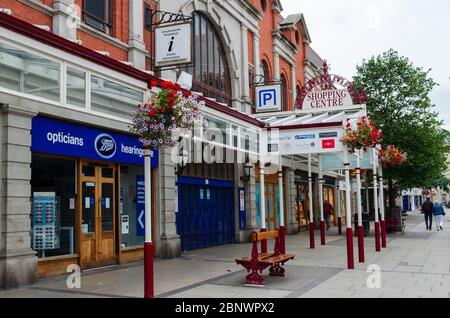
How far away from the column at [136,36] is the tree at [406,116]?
1336cm

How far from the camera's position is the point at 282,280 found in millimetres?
9555

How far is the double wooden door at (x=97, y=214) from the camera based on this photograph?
11.0 m

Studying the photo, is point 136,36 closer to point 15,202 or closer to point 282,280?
point 15,202

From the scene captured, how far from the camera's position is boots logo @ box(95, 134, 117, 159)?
37.3 ft

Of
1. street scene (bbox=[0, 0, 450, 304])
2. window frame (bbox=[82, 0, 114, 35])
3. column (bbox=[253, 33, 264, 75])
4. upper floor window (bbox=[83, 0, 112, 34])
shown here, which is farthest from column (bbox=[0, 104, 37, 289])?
column (bbox=[253, 33, 264, 75])

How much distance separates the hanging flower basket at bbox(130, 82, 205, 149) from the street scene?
0.02 meters

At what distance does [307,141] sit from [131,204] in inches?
194

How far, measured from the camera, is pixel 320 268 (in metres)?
11.3

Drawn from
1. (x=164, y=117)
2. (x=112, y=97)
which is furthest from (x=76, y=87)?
(x=164, y=117)

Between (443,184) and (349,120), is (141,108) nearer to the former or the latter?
(349,120)

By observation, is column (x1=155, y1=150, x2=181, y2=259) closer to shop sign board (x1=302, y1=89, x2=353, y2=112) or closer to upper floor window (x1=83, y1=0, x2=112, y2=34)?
upper floor window (x1=83, y1=0, x2=112, y2=34)

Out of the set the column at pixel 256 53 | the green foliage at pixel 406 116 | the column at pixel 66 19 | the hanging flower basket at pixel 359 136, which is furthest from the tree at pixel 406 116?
the column at pixel 66 19

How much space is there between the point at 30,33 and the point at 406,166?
60.0 feet

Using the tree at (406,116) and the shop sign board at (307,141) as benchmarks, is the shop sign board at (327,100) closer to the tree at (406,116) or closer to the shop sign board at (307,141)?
the shop sign board at (307,141)
